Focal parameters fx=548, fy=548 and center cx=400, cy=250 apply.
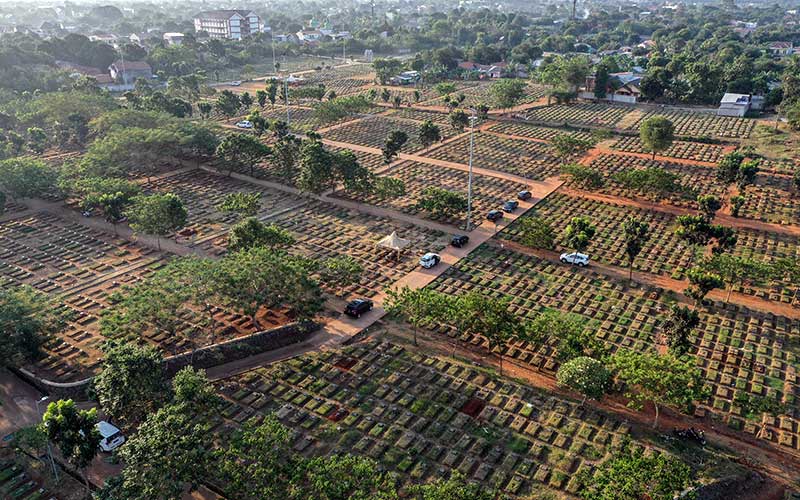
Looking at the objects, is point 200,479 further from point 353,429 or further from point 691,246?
point 691,246

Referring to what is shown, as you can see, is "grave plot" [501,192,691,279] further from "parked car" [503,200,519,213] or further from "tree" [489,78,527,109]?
"tree" [489,78,527,109]

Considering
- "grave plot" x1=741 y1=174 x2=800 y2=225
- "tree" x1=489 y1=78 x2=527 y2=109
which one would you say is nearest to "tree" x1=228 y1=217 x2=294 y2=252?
"grave plot" x1=741 y1=174 x2=800 y2=225

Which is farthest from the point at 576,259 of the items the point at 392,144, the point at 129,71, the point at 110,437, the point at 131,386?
the point at 129,71

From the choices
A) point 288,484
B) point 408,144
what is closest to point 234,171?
point 408,144

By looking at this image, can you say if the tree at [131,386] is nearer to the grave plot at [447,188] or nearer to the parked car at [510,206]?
the grave plot at [447,188]

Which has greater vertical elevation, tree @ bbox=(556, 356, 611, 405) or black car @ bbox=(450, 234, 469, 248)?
black car @ bbox=(450, 234, 469, 248)
